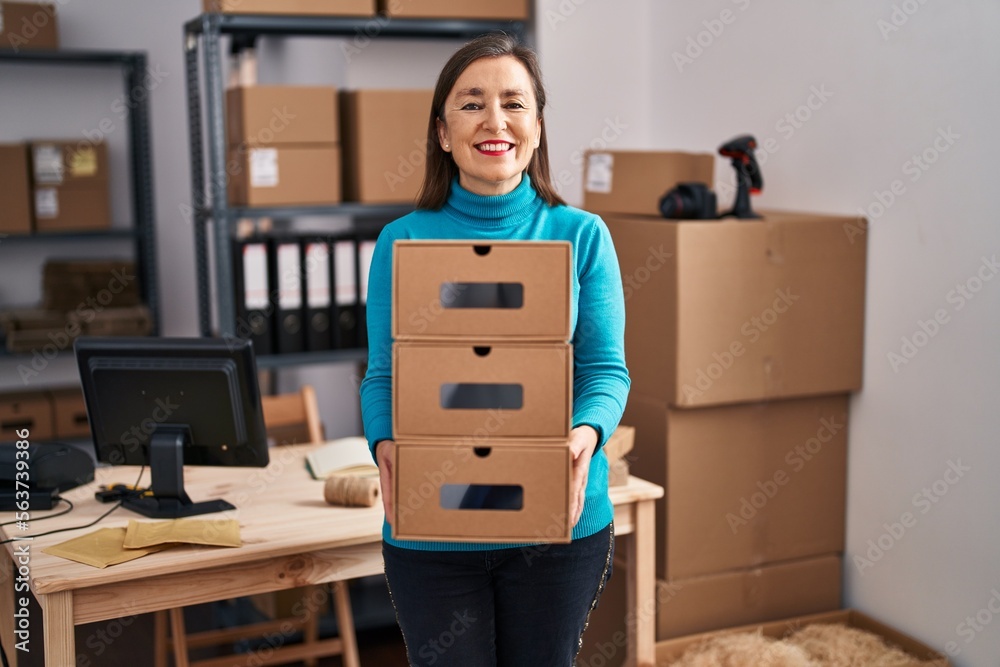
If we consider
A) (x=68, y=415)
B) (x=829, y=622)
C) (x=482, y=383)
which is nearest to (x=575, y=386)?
(x=482, y=383)

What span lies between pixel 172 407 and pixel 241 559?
1.27ft

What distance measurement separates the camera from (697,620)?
2.76m

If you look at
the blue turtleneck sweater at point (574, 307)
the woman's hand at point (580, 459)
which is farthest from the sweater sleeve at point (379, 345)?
the woman's hand at point (580, 459)

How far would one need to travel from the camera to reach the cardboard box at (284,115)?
3.12 m

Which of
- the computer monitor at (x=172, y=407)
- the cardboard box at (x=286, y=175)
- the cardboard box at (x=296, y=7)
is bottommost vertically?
→ the computer monitor at (x=172, y=407)

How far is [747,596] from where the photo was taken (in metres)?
2.81

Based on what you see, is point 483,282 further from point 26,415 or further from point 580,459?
point 26,415

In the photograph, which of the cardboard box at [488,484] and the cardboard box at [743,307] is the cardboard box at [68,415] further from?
the cardboard box at [488,484]

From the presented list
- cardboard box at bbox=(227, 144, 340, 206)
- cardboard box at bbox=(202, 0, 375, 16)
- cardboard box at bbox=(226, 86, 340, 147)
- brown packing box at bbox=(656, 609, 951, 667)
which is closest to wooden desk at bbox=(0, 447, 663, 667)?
brown packing box at bbox=(656, 609, 951, 667)

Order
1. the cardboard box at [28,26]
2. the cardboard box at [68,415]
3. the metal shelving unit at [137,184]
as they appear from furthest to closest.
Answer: the metal shelving unit at [137,184]
the cardboard box at [68,415]
the cardboard box at [28,26]

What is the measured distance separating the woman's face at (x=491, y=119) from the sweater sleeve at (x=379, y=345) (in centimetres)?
18

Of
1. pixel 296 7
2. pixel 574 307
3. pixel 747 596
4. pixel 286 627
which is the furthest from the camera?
pixel 296 7

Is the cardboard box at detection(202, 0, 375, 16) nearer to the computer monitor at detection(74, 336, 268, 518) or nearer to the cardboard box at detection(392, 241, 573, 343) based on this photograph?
the computer monitor at detection(74, 336, 268, 518)

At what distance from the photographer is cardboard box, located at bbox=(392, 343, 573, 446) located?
1.38 metres
